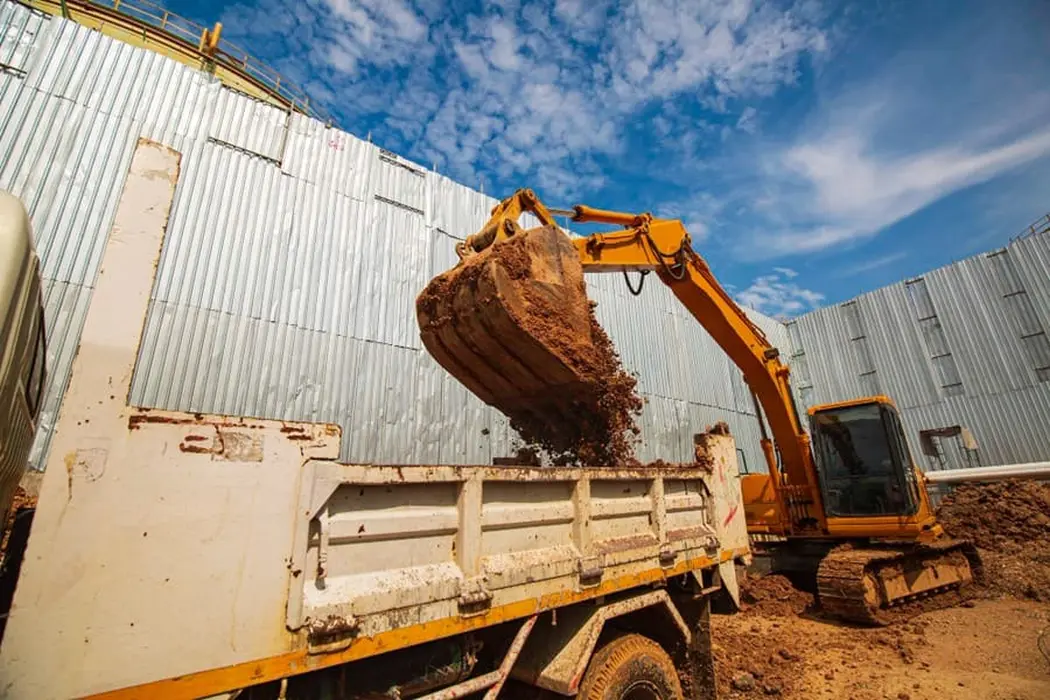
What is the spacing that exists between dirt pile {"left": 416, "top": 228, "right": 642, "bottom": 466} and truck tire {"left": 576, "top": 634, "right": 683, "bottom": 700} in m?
1.50

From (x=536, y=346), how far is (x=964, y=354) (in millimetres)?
20496

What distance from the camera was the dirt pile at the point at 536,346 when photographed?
405 cm

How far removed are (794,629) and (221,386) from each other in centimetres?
937

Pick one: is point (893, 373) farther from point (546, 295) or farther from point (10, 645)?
point (10, 645)

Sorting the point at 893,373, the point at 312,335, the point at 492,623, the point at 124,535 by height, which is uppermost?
the point at 893,373

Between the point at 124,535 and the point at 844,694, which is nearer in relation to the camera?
the point at 124,535

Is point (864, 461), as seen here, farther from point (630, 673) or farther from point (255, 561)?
point (255, 561)

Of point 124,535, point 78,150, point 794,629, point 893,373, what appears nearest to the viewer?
point 124,535

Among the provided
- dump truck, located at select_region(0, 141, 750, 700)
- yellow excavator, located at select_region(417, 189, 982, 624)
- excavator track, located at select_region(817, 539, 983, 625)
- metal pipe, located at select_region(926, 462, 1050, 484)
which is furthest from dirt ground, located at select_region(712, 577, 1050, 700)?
metal pipe, located at select_region(926, 462, 1050, 484)

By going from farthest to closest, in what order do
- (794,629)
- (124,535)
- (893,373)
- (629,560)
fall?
1. (893,373)
2. (794,629)
3. (629,560)
4. (124,535)

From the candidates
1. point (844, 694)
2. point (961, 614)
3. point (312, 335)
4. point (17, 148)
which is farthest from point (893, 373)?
point (17, 148)

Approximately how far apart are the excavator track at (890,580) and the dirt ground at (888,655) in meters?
0.25

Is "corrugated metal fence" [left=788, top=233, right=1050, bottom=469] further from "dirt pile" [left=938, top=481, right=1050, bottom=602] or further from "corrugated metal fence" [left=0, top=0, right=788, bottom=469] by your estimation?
"corrugated metal fence" [left=0, top=0, right=788, bottom=469]

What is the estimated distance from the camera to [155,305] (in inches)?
317
